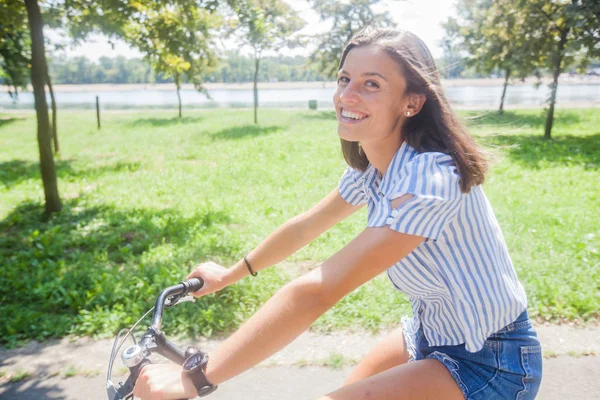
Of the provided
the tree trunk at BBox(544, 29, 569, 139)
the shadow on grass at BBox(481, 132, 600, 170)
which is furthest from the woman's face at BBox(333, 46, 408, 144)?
the tree trunk at BBox(544, 29, 569, 139)

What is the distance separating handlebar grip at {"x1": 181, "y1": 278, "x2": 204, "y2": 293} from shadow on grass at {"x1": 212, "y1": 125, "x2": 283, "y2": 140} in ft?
48.3

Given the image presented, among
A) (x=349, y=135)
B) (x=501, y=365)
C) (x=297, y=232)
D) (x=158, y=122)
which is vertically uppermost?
(x=349, y=135)

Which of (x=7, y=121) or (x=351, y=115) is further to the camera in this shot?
(x=7, y=121)

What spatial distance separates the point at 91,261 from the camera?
5480 millimetres

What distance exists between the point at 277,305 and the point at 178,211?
6.32 metres

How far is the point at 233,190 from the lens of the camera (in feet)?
28.8

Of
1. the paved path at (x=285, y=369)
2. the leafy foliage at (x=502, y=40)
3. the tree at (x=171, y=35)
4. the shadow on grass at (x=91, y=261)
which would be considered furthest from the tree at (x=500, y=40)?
the paved path at (x=285, y=369)

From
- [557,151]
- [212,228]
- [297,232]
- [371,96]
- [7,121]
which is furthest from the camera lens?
[7,121]

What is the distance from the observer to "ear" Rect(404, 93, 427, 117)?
1.60m

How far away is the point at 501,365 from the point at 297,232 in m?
0.91

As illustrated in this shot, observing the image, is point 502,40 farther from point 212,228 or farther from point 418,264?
point 418,264

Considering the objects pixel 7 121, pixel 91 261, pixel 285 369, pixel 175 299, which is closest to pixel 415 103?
pixel 175 299

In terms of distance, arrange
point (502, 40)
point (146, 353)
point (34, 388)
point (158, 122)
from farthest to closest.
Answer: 1. point (158, 122)
2. point (502, 40)
3. point (34, 388)
4. point (146, 353)

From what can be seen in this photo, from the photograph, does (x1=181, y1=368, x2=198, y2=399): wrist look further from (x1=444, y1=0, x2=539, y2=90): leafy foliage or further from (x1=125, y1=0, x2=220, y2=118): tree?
(x1=444, y1=0, x2=539, y2=90): leafy foliage
